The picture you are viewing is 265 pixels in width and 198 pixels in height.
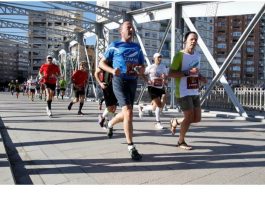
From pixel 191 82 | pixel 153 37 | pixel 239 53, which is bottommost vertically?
pixel 191 82

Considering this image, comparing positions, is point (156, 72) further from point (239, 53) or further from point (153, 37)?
point (239, 53)

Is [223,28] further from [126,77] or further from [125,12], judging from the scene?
[126,77]

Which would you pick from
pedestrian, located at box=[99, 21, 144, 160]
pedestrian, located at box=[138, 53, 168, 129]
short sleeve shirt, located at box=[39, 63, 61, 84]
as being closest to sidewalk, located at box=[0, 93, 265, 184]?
pedestrian, located at box=[99, 21, 144, 160]

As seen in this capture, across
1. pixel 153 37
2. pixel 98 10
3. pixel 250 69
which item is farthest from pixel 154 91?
pixel 250 69

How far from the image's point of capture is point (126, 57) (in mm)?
5918

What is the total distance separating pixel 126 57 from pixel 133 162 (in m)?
1.51

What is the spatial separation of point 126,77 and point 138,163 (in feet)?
4.23

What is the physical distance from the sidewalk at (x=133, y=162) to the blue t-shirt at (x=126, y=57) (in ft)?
3.79

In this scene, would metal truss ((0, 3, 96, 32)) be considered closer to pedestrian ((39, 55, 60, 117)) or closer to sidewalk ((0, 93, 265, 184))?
pedestrian ((39, 55, 60, 117))

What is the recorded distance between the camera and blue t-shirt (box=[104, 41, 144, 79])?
→ 19.4ft

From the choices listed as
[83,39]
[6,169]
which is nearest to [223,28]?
[83,39]

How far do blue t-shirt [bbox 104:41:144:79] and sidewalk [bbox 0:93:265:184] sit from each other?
1.16 m

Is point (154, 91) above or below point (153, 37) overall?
below
